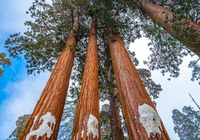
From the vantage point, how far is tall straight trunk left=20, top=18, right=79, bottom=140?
158 cm

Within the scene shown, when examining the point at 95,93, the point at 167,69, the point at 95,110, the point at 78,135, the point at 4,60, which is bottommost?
the point at 78,135

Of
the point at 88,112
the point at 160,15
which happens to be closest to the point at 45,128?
the point at 88,112

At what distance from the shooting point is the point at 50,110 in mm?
1910

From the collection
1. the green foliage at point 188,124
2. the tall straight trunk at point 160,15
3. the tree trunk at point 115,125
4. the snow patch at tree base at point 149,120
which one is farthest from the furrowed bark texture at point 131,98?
the green foliage at point 188,124

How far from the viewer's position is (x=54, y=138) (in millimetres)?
1724

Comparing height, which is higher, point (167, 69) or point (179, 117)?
point (179, 117)

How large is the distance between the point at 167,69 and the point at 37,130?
19.5ft

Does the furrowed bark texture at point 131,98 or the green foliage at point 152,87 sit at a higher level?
the green foliage at point 152,87

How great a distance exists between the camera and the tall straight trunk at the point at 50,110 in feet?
5.18

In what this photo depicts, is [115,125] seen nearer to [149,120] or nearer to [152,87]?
[152,87]

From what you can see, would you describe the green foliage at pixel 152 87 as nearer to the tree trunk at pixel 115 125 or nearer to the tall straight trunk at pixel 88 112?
the tree trunk at pixel 115 125

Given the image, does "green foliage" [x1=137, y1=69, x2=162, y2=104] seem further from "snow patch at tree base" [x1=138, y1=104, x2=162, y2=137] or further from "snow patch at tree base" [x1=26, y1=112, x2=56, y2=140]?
"snow patch at tree base" [x1=26, y1=112, x2=56, y2=140]

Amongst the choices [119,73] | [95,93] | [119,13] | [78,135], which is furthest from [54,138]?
[119,13]

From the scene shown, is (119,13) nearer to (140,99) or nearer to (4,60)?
(140,99)
